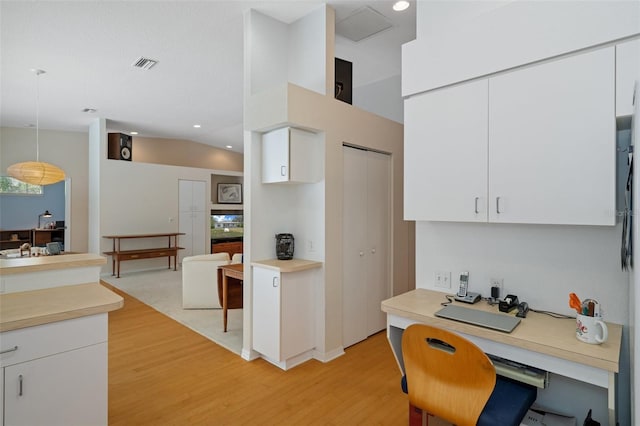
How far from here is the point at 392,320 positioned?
2.03 meters

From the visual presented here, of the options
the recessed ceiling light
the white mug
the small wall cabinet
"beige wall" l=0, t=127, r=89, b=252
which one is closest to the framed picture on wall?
"beige wall" l=0, t=127, r=89, b=252

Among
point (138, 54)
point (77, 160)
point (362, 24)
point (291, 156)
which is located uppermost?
point (362, 24)

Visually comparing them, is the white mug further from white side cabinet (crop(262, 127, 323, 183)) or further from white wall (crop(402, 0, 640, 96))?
white side cabinet (crop(262, 127, 323, 183))

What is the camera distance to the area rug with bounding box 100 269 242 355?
374cm

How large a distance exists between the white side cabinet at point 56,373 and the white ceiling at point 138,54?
2.88m

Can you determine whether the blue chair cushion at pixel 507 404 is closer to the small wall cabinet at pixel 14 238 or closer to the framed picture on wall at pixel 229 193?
the framed picture on wall at pixel 229 193

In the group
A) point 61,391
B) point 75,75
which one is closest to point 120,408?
point 61,391

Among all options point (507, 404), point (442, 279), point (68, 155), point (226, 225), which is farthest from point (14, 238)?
point (507, 404)

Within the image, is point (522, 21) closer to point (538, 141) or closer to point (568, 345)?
point (538, 141)

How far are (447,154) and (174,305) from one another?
14.5ft

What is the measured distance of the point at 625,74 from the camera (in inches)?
57.7

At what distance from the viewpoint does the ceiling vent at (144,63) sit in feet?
13.9

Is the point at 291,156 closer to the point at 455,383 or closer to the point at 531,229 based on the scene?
the point at 531,229

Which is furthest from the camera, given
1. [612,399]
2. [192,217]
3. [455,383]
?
[192,217]
